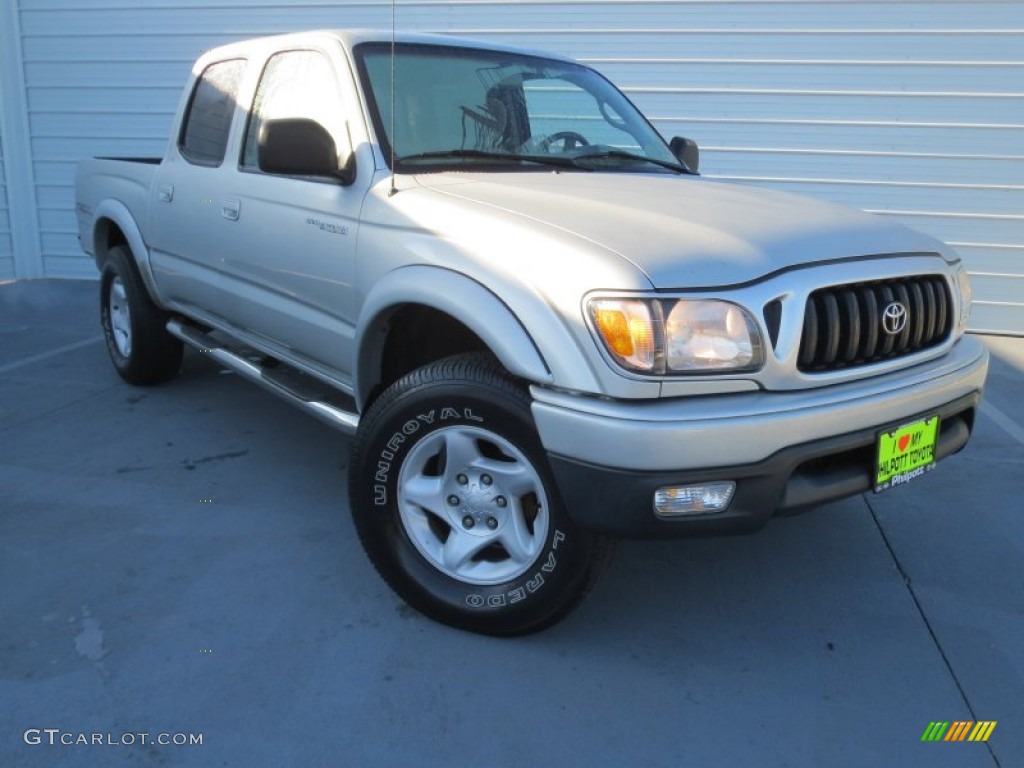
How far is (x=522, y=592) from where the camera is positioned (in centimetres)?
263

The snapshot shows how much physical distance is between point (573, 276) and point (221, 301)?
230cm

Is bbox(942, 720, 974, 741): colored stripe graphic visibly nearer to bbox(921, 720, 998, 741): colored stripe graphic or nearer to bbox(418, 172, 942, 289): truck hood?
bbox(921, 720, 998, 741): colored stripe graphic

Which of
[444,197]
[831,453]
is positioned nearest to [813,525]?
[831,453]

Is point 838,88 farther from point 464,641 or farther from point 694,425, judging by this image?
point 464,641

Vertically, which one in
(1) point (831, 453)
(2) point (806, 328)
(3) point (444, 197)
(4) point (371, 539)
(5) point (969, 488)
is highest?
(3) point (444, 197)

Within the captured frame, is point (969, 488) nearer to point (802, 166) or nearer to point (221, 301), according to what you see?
point (221, 301)

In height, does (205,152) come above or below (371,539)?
above

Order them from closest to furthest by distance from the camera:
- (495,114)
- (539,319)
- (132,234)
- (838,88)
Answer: (539,319), (495,114), (132,234), (838,88)

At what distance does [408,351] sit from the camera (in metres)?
3.16

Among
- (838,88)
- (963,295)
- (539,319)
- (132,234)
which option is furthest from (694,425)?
(838,88)

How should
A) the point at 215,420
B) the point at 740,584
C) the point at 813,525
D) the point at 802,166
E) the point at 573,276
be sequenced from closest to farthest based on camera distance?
the point at 573,276, the point at 740,584, the point at 813,525, the point at 215,420, the point at 802,166

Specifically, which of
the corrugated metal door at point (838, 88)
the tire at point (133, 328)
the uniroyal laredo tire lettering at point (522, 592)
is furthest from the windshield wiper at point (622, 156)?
the corrugated metal door at point (838, 88)

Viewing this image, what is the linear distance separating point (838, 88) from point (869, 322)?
207 inches

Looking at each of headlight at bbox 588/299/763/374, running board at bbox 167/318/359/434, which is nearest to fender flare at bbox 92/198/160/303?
running board at bbox 167/318/359/434
